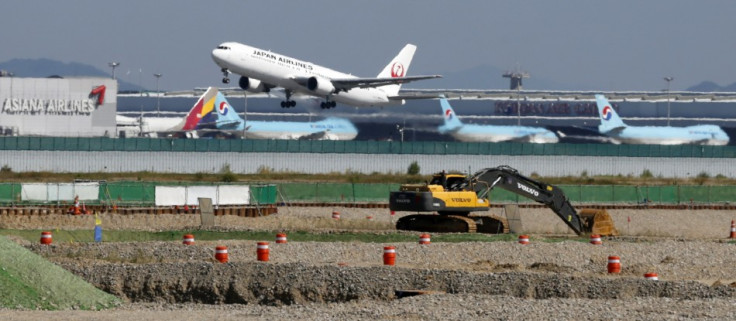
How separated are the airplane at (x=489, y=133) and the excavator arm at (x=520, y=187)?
53707 millimetres

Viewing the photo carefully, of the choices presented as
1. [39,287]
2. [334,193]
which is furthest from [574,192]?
[39,287]

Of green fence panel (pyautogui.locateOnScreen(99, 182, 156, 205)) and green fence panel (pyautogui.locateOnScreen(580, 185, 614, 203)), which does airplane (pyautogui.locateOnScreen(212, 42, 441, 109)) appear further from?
green fence panel (pyautogui.locateOnScreen(99, 182, 156, 205))

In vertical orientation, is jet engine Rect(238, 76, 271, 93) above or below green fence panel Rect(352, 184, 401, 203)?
above

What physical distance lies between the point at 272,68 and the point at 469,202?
37.6 metres

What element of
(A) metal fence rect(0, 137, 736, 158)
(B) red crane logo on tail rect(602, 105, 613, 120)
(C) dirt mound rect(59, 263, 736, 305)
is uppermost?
(B) red crane logo on tail rect(602, 105, 613, 120)

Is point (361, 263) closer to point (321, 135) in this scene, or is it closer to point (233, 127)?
point (321, 135)

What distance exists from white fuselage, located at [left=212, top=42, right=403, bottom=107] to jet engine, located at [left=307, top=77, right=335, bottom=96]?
0.36m

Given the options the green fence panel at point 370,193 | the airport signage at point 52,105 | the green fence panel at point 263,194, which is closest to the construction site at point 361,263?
the green fence panel at point 263,194

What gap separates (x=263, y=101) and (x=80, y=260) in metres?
169

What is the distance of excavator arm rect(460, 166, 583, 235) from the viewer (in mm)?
44938

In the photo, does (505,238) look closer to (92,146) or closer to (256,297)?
(256,297)

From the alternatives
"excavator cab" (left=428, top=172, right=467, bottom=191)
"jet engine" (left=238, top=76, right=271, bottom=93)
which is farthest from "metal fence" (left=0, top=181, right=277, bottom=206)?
"jet engine" (left=238, top=76, right=271, bottom=93)

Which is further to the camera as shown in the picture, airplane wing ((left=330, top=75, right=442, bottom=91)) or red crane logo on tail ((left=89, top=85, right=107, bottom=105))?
red crane logo on tail ((left=89, top=85, right=107, bottom=105))

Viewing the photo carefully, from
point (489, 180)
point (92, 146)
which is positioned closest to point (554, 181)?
point (92, 146)
